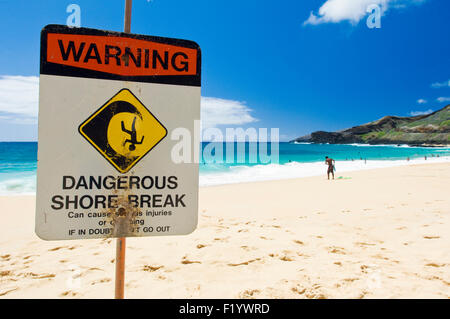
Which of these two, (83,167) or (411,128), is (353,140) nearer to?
(411,128)

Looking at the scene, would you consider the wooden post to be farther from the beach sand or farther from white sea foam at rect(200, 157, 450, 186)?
white sea foam at rect(200, 157, 450, 186)

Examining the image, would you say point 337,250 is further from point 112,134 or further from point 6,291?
point 6,291

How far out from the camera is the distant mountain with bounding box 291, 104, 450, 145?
122250 mm

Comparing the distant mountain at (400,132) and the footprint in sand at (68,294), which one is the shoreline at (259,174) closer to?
the footprint in sand at (68,294)

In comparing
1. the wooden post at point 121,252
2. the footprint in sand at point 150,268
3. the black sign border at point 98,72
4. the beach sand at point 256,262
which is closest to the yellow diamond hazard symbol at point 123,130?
the black sign border at point 98,72

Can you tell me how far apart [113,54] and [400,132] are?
18179 centimetres

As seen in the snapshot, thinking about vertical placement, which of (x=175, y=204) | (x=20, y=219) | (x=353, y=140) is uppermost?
(x=353, y=140)

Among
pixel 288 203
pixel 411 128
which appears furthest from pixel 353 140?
pixel 288 203

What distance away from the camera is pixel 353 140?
178 m

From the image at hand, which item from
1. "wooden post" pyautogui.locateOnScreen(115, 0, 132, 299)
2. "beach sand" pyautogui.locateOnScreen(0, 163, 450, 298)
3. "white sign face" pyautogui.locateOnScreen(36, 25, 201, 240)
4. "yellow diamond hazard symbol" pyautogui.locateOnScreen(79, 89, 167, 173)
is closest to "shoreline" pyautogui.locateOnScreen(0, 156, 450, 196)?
"beach sand" pyautogui.locateOnScreen(0, 163, 450, 298)

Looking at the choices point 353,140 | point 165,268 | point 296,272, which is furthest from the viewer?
point 353,140

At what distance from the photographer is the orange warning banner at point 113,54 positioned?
1.34 m
